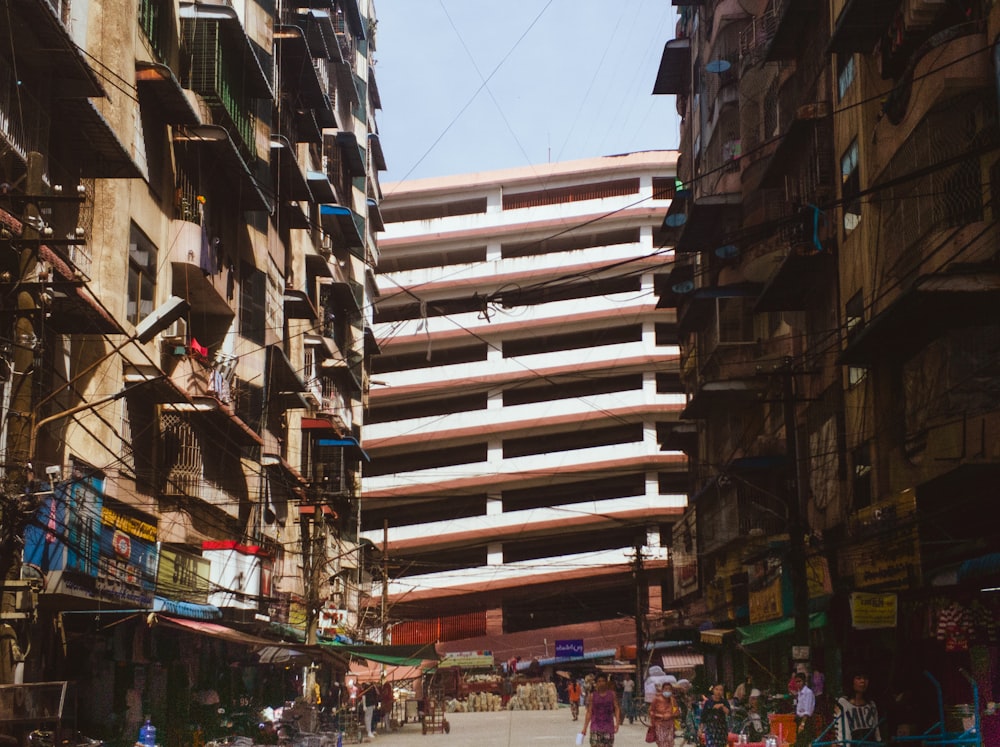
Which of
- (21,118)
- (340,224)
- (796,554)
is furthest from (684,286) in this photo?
(21,118)

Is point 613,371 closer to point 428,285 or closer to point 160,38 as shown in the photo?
point 428,285

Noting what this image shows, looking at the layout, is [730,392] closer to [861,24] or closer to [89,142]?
[861,24]

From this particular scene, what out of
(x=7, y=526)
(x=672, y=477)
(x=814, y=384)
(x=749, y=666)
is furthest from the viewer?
(x=672, y=477)

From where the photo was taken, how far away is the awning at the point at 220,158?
27.4m

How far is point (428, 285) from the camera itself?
252ft

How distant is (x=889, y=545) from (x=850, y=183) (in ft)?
29.7

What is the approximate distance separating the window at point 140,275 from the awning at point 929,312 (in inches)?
536

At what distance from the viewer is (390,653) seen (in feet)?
115

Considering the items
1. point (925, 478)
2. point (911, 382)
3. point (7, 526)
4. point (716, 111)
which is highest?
point (716, 111)

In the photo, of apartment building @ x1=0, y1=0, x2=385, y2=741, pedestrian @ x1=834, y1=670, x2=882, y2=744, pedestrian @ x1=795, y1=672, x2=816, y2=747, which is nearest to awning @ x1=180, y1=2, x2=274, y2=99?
apartment building @ x1=0, y1=0, x2=385, y2=741

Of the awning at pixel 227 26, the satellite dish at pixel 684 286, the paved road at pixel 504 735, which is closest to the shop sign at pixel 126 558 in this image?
the paved road at pixel 504 735

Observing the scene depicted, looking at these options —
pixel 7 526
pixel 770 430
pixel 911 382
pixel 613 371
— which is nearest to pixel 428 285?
pixel 613 371

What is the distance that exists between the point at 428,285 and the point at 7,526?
205 ft

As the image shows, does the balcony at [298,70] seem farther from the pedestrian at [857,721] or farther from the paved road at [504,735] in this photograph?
the pedestrian at [857,721]
